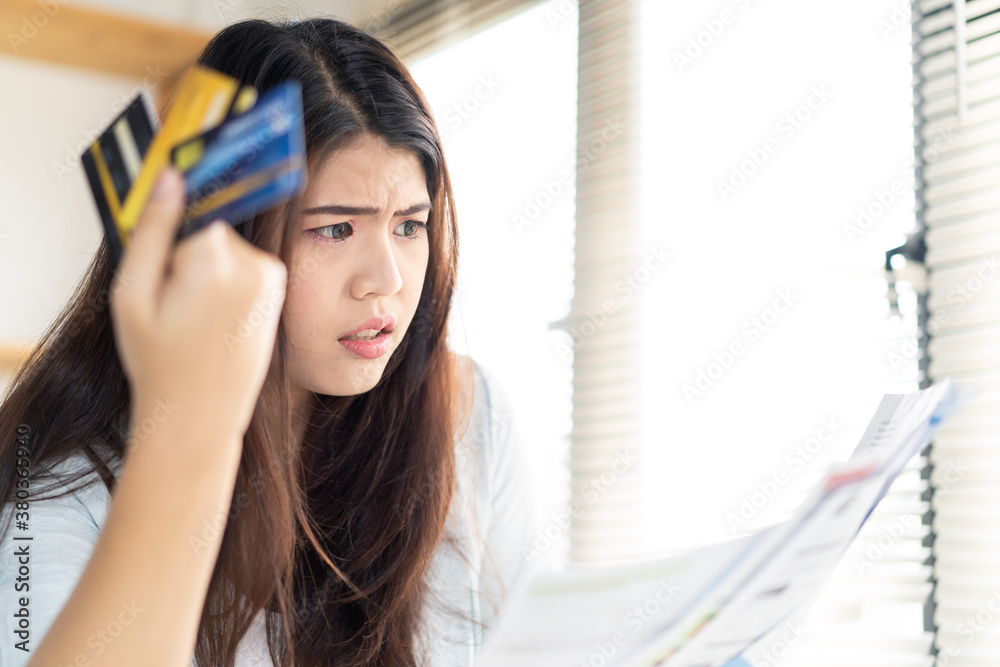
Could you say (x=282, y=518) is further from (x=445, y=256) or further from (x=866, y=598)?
(x=866, y=598)

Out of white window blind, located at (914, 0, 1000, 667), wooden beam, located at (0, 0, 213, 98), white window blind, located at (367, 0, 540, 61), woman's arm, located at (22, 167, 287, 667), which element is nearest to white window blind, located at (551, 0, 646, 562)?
white window blind, located at (367, 0, 540, 61)

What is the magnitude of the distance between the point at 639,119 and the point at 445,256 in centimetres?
84

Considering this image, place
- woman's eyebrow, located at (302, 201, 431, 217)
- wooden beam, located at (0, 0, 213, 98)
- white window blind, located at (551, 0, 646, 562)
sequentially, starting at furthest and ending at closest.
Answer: white window blind, located at (551, 0, 646, 562), wooden beam, located at (0, 0, 213, 98), woman's eyebrow, located at (302, 201, 431, 217)

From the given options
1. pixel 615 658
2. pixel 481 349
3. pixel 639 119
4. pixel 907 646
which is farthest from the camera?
pixel 481 349

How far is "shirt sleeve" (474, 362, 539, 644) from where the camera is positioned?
1049 mm

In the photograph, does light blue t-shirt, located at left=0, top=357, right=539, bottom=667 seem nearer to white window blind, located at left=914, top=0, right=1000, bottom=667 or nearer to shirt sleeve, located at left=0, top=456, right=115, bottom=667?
shirt sleeve, located at left=0, top=456, right=115, bottom=667

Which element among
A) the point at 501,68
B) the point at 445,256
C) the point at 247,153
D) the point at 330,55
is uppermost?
the point at 501,68

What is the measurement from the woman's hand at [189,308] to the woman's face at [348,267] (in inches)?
15.0

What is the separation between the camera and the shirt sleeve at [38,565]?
66 cm

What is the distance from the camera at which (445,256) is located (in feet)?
3.40

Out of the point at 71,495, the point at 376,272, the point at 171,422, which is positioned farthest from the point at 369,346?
the point at 171,422

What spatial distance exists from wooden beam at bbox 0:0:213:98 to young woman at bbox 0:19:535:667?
0.82 meters

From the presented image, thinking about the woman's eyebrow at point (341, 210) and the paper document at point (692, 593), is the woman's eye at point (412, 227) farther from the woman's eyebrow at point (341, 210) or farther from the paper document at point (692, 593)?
the paper document at point (692, 593)

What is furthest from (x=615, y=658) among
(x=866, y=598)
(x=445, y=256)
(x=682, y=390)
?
(x=682, y=390)
